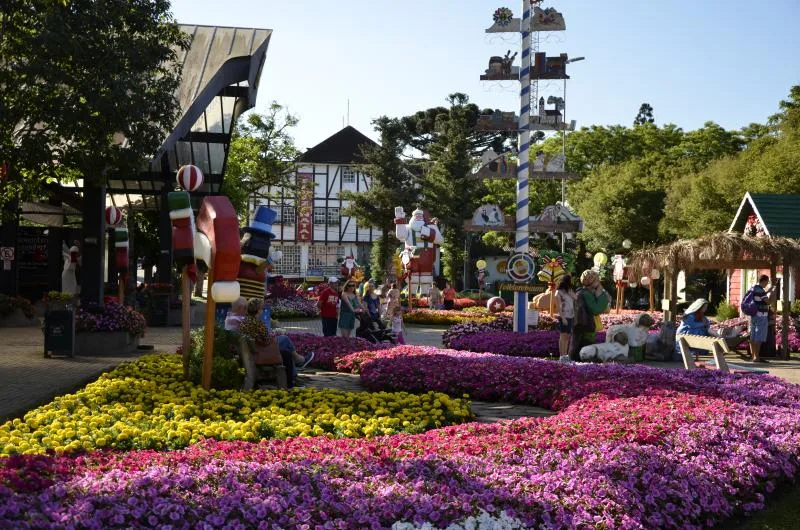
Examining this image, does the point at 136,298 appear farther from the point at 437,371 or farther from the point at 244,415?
the point at 244,415

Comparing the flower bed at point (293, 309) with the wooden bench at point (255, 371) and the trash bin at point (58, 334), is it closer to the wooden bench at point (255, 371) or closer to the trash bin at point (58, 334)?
the trash bin at point (58, 334)

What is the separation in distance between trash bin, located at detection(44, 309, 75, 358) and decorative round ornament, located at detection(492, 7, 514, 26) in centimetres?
1092

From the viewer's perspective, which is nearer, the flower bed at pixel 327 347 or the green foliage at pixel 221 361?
the green foliage at pixel 221 361

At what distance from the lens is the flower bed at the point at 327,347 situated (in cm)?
1539

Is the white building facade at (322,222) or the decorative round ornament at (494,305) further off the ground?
the white building facade at (322,222)

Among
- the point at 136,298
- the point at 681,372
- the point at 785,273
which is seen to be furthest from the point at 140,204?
the point at 681,372

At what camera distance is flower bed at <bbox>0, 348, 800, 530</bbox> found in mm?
5117

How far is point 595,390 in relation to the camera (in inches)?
438

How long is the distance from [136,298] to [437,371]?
61.7ft

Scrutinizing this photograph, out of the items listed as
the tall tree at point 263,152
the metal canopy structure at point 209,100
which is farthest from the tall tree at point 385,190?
the metal canopy structure at point 209,100

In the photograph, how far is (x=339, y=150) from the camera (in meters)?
74.8

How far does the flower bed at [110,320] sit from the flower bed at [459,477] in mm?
11164

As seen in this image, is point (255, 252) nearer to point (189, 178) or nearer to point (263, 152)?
point (189, 178)

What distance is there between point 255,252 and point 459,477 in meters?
6.91
